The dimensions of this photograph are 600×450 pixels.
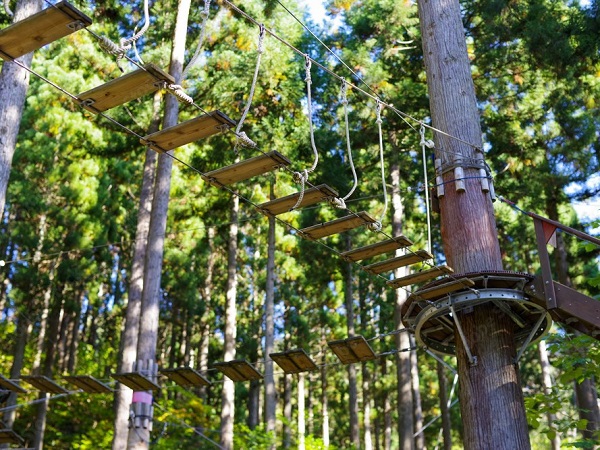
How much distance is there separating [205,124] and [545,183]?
10791 millimetres

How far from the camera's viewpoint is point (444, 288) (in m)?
4.28

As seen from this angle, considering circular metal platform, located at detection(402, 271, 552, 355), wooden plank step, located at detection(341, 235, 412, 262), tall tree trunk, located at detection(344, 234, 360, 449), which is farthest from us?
tall tree trunk, located at detection(344, 234, 360, 449)

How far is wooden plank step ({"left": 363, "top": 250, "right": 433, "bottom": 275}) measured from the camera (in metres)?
4.84

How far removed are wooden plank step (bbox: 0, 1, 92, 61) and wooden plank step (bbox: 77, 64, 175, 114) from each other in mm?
322

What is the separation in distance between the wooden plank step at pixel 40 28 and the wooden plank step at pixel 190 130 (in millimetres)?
754

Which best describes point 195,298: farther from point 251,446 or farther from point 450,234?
point 450,234

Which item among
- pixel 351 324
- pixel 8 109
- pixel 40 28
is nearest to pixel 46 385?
pixel 8 109

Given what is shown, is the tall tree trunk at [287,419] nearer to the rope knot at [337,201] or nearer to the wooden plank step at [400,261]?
the wooden plank step at [400,261]

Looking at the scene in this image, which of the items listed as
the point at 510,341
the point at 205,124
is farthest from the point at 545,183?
the point at 205,124

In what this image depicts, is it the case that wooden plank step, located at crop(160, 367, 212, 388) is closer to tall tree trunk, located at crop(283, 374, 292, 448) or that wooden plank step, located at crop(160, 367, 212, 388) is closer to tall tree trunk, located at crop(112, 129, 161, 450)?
tall tree trunk, located at crop(112, 129, 161, 450)

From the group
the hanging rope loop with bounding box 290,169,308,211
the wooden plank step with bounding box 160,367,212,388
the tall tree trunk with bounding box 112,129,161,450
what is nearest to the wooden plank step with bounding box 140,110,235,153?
the hanging rope loop with bounding box 290,169,308,211

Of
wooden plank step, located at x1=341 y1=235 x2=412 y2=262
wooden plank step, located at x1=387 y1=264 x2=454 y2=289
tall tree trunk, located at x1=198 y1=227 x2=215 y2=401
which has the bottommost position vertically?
wooden plank step, located at x1=387 y1=264 x2=454 y2=289

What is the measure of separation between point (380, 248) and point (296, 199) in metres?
0.90

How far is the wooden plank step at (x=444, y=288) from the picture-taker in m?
4.18
